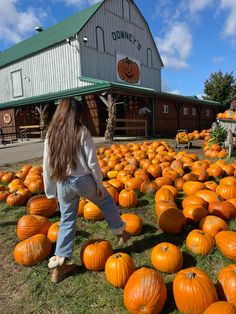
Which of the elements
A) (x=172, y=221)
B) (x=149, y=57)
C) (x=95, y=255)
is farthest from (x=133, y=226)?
(x=149, y=57)

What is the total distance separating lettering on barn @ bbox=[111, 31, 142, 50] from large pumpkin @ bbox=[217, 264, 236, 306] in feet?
77.5

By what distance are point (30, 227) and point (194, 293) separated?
7.00 feet

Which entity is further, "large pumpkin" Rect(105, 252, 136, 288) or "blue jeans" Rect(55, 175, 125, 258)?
"blue jeans" Rect(55, 175, 125, 258)

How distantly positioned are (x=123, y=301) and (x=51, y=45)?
22415 mm

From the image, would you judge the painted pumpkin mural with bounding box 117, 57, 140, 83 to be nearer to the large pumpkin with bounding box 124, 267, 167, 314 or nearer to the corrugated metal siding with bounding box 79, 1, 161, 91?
the corrugated metal siding with bounding box 79, 1, 161, 91

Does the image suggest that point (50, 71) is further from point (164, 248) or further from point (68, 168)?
point (164, 248)

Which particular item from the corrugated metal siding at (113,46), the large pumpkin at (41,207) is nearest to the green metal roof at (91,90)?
the corrugated metal siding at (113,46)

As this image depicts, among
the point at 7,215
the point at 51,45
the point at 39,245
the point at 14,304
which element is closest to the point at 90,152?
the point at 39,245

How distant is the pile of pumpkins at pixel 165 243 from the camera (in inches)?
90.0

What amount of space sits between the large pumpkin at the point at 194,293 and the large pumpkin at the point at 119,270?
0.48 m

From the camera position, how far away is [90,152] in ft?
9.10

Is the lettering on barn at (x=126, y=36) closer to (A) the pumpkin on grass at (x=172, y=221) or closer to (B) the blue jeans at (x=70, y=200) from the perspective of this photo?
(A) the pumpkin on grass at (x=172, y=221)

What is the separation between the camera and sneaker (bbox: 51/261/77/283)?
282cm

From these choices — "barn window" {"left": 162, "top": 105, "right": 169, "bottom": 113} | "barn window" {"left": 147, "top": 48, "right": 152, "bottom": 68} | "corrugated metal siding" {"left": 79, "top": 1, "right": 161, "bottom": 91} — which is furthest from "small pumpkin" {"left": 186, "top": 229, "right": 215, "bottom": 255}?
"barn window" {"left": 147, "top": 48, "right": 152, "bottom": 68}
